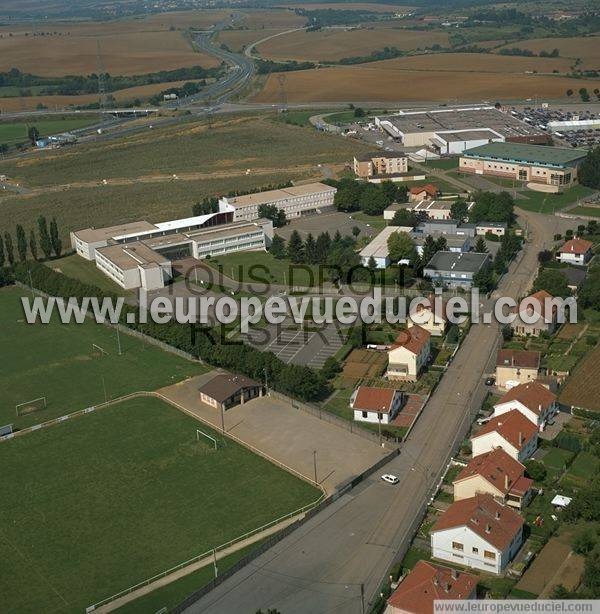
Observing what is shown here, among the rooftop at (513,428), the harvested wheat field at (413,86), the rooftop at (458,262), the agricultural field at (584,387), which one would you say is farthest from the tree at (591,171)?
the harvested wheat field at (413,86)

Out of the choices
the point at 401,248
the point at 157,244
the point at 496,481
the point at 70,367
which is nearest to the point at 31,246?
the point at 157,244

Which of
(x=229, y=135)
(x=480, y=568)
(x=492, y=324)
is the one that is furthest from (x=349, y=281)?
(x=229, y=135)

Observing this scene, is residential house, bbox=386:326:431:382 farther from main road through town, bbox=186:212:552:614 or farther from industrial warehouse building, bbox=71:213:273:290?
industrial warehouse building, bbox=71:213:273:290

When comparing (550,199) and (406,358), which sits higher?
(406,358)

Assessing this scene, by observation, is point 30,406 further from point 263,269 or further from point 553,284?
point 553,284

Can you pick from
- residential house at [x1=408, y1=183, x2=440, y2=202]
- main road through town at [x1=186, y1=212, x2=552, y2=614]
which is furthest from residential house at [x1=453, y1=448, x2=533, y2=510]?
residential house at [x1=408, y1=183, x2=440, y2=202]

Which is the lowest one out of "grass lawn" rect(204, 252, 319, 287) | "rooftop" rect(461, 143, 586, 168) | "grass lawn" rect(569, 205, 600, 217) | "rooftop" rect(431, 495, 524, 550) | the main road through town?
the main road through town
